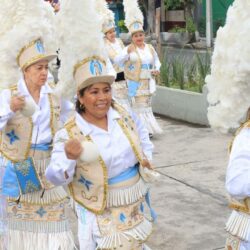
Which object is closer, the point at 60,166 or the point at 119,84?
the point at 60,166

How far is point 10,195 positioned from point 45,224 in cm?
33

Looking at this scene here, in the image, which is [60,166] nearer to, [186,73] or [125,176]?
[125,176]

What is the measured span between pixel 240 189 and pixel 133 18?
7226 millimetres

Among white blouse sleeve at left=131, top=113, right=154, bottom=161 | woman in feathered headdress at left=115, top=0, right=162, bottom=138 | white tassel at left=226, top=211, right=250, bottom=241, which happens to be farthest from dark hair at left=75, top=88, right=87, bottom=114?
woman in feathered headdress at left=115, top=0, right=162, bottom=138

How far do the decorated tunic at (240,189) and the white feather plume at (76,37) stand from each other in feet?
3.90

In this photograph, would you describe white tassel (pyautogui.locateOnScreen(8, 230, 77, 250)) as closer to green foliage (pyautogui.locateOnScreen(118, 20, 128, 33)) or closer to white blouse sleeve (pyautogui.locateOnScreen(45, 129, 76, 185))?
white blouse sleeve (pyautogui.locateOnScreen(45, 129, 76, 185))

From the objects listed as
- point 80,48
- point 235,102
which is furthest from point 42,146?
point 235,102

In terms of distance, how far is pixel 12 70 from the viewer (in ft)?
15.7

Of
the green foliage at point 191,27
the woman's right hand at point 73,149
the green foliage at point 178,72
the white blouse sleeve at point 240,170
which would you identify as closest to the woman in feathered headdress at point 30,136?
the woman's right hand at point 73,149

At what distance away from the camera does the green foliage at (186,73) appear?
11.0m

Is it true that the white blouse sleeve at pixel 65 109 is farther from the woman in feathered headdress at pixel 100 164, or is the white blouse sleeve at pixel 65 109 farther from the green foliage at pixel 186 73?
the green foliage at pixel 186 73

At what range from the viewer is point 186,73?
38.6 ft

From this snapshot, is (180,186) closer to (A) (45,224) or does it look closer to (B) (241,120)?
(A) (45,224)

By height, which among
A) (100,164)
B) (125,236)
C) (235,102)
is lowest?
(125,236)
